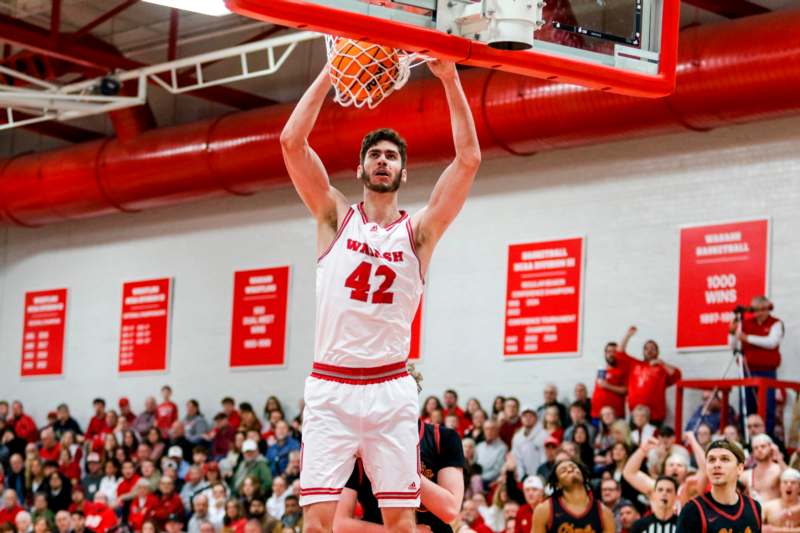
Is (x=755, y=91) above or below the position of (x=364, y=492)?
above

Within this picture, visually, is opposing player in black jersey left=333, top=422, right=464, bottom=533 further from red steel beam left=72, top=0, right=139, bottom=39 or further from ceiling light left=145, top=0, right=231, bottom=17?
red steel beam left=72, top=0, right=139, bottom=39

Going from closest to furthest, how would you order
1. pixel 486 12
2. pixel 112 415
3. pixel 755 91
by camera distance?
1. pixel 486 12
2. pixel 755 91
3. pixel 112 415

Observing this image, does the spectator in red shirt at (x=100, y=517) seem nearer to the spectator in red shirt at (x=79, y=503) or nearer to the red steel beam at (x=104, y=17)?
the spectator in red shirt at (x=79, y=503)

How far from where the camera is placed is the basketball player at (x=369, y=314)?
21.8 feet

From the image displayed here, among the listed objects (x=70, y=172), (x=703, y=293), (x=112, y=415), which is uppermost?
(x=70, y=172)

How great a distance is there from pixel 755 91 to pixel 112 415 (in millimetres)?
13111

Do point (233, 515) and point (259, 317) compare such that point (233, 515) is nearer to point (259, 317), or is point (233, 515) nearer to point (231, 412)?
point (231, 412)

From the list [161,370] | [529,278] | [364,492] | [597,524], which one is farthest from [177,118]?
[364,492]

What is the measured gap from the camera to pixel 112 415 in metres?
23.8

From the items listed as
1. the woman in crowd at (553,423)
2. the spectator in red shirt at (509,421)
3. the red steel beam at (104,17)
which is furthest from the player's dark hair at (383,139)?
the red steel beam at (104,17)

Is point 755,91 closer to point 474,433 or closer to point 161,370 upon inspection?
point 474,433

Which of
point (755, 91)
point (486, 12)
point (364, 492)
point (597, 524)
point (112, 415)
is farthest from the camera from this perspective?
point (112, 415)

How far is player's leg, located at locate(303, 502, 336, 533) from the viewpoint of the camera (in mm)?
6605

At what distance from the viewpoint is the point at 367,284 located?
6762mm
